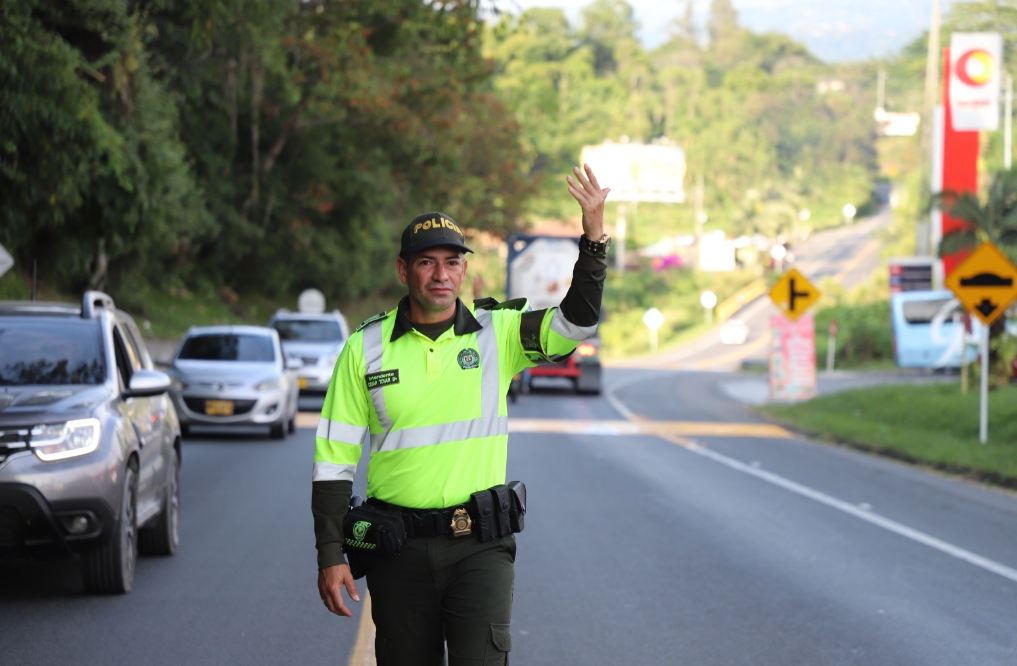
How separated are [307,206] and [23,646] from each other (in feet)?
110

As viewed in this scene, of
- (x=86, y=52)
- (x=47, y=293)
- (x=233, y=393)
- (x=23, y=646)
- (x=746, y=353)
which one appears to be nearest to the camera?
(x=23, y=646)

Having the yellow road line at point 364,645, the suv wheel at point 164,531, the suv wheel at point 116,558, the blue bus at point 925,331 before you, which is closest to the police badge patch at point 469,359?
the yellow road line at point 364,645

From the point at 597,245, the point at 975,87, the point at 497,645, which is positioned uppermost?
the point at 975,87

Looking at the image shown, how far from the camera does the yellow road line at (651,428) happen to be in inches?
890

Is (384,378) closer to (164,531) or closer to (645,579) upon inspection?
(645,579)

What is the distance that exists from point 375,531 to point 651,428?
65.4 feet

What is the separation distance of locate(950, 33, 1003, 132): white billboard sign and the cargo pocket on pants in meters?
38.4

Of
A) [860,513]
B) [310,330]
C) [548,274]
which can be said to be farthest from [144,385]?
[548,274]

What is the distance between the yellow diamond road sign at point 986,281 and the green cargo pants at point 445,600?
1537 cm

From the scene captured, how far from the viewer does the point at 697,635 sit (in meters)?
7.27

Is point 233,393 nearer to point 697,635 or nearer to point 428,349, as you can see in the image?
point 697,635

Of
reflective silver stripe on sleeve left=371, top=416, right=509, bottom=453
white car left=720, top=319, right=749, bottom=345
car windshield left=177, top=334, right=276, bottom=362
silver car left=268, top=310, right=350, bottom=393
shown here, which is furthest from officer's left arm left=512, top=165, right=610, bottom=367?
white car left=720, top=319, right=749, bottom=345

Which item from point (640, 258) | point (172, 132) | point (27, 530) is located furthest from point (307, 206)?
point (640, 258)

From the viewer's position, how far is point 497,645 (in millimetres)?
4152
